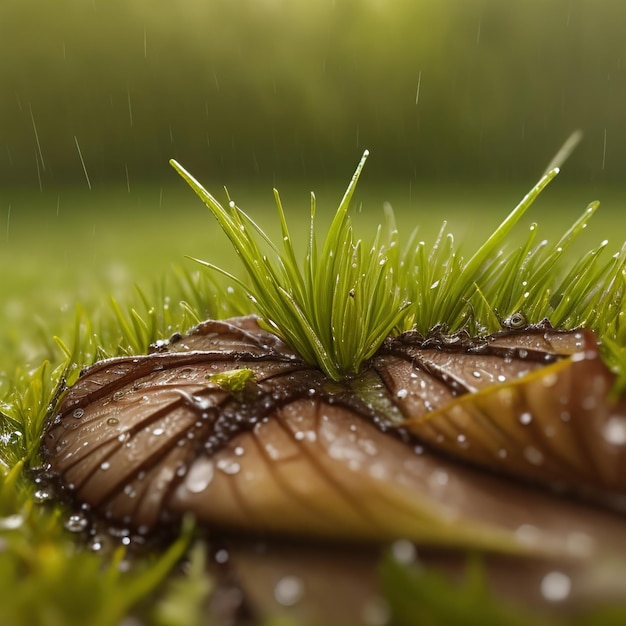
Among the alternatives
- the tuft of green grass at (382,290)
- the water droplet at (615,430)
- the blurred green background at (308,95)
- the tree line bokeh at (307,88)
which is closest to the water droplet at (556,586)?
the water droplet at (615,430)

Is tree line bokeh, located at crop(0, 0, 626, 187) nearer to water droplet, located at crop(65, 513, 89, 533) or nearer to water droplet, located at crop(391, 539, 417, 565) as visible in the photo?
water droplet, located at crop(65, 513, 89, 533)

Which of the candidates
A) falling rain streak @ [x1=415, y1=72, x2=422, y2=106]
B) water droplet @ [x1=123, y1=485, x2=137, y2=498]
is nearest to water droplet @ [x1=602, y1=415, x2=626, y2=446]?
water droplet @ [x1=123, y1=485, x2=137, y2=498]

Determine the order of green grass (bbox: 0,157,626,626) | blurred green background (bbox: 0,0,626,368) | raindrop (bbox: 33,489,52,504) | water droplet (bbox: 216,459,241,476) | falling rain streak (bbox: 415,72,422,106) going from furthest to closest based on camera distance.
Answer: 1. falling rain streak (bbox: 415,72,422,106)
2. blurred green background (bbox: 0,0,626,368)
3. raindrop (bbox: 33,489,52,504)
4. water droplet (bbox: 216,459,241,476)
5. green grass (bbox: 0,157,626,626)

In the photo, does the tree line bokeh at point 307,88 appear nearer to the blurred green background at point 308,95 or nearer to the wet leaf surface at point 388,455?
the blurred green background at point 308,95

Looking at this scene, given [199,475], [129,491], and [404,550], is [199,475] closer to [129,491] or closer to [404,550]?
[129,491]

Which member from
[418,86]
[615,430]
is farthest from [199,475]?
[418,86]

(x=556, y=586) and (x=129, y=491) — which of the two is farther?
(x=129, y=491)

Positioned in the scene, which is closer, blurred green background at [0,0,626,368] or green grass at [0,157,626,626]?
green grass at [0,157,626,626]
